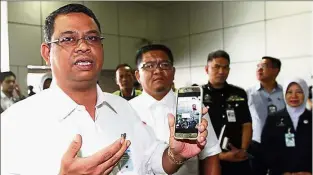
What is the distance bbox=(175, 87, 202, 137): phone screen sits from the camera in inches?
33.4

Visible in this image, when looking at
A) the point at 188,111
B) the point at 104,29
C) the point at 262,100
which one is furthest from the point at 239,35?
the point at 188,111

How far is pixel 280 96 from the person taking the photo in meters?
2.19

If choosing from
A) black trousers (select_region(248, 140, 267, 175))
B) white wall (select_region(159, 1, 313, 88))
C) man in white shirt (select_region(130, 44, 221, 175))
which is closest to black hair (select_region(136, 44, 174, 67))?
man in white shirt (select_region(130, 44, 221, 175))

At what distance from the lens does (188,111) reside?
90 centimetres

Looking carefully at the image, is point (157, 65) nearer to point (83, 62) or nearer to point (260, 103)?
point (83, 62)

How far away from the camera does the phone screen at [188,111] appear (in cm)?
85

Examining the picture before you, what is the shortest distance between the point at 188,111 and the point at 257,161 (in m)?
1.13

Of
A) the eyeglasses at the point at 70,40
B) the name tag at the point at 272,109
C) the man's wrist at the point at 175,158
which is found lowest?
the man's wrist at the point at 175,158

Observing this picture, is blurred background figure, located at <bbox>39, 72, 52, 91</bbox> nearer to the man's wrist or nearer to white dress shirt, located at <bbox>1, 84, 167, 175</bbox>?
white dress shirt, located at <bbox>1, 84, 167, 175</bbox>

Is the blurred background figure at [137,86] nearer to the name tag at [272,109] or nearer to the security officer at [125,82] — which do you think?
the security officer at [125,82]

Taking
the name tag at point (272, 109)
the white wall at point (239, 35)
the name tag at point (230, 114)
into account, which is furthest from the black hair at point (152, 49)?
the name tag at point (272, 109)

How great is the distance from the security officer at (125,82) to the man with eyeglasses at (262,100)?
876 mm

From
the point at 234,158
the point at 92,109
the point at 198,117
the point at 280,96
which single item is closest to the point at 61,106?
the point at 92,109

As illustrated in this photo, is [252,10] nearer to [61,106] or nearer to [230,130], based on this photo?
[230,130]
